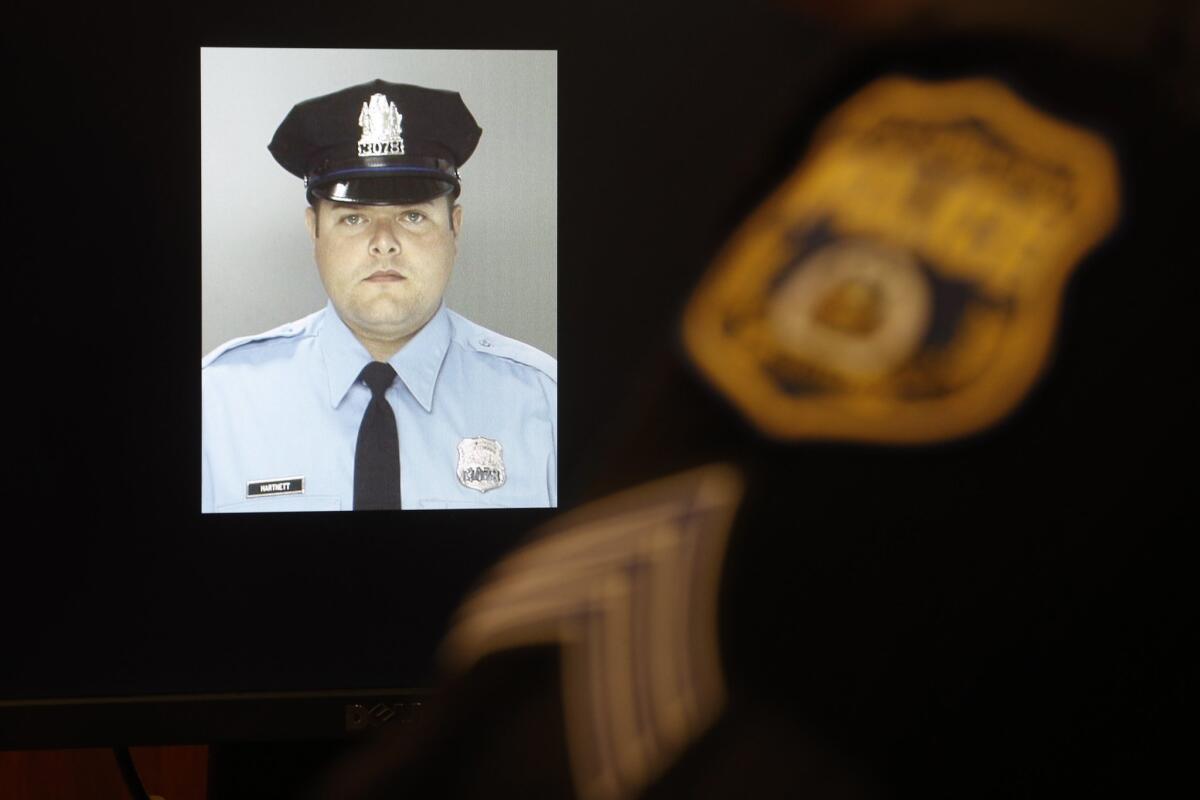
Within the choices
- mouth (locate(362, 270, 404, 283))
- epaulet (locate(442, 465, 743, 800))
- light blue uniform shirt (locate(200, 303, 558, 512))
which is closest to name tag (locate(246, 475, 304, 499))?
light blue uniform shirt (locate(200, 303, 558, 512))

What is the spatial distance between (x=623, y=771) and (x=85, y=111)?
53 centimetres

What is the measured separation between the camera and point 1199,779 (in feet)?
0.70

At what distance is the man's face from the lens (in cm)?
65

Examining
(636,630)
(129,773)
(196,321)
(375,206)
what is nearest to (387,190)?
(375,206)

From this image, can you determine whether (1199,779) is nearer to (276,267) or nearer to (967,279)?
(967,279)

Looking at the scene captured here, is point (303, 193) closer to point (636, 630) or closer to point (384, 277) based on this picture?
point (384, 277)

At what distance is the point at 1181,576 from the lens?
→ 8.1 inches

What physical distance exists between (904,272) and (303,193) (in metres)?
0.50

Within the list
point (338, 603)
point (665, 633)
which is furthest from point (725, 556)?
point (338, 603)

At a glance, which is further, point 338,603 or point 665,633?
point 338,603

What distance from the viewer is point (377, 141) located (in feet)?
2.13

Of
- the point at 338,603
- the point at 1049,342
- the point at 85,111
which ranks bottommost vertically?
the point at 338,603

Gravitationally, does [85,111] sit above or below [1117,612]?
above

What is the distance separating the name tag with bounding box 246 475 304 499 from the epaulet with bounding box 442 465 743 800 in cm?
42
